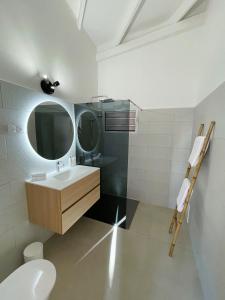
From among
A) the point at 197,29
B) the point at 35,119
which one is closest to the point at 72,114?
the point at 35,119

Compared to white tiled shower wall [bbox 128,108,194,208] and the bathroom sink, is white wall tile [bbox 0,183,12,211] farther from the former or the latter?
white tiled shower wall [bbox 128,108,194,208]

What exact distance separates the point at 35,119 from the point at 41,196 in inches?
33.4

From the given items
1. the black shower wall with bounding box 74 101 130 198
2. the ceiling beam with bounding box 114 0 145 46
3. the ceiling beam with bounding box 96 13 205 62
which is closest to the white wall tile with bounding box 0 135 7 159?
the black shower wall with bounding box 74 101 130 198

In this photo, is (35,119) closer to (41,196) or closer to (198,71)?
(41,196)

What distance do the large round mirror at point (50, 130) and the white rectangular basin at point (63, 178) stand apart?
0.24 meters

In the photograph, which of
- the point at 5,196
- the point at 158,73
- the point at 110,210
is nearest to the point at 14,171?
the point at 5,196

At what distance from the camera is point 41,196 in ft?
4.74

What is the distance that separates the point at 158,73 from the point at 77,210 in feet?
8.05

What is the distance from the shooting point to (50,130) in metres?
1.82

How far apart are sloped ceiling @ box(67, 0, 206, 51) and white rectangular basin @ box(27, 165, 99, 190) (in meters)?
2.15

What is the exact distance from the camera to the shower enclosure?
2.30 metres

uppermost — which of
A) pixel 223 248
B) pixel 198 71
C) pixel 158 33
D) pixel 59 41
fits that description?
pixel 158 33

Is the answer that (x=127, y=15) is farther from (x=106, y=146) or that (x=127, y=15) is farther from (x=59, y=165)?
(x=59, y=165)

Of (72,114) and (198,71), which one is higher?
(198,71)
